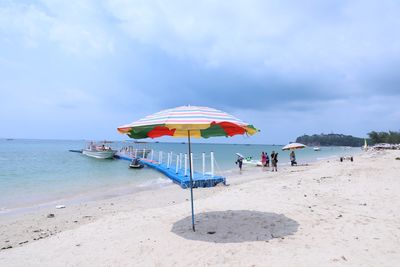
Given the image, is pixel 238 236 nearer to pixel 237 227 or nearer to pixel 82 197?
pixel 237 227

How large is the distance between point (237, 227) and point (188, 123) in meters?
A: 2.60

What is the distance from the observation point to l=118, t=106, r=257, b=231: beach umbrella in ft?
16.1

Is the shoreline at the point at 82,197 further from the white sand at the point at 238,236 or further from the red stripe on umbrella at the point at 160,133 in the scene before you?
the red stripe on umbrella at the point at 160,133

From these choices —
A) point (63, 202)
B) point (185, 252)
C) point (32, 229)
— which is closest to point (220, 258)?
point (185, 252)

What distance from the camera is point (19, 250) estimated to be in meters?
5.69

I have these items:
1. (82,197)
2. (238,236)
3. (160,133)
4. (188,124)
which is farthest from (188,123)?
(82,197)

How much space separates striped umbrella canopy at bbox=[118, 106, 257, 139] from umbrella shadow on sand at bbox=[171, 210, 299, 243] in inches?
76.5

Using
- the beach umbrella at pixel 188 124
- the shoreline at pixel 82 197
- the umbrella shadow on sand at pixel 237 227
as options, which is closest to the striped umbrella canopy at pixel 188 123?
the beach umbrella at pixel 188 124

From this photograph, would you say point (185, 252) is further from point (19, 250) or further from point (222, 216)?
point (19, 250)

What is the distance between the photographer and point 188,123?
191 inches

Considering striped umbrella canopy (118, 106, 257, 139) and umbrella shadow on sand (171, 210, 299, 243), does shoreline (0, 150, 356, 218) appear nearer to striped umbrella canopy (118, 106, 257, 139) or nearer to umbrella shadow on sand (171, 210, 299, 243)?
umbrella shadow on sand (171, 210, 299, 243)

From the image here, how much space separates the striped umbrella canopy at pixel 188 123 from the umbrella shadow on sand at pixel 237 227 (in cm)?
194

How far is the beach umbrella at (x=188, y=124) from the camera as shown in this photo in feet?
16.1

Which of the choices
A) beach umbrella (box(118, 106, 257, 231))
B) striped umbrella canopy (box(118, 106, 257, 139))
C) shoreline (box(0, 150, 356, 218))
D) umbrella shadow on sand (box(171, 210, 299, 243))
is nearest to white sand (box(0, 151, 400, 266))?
umbrella shadow on sand (box(171, 210, 299, 243))
